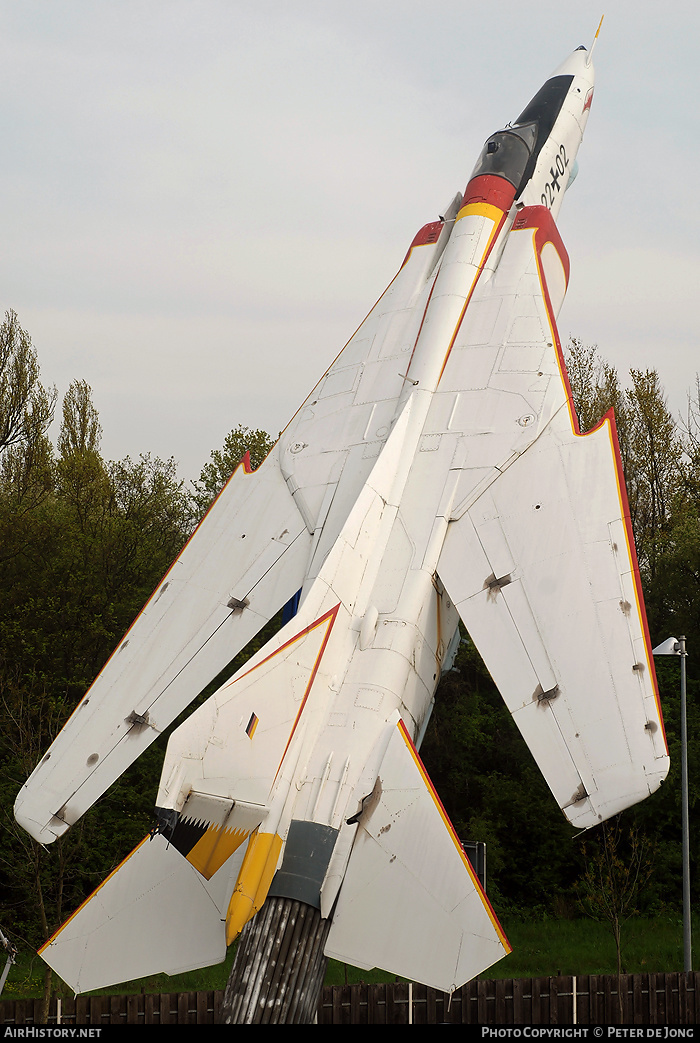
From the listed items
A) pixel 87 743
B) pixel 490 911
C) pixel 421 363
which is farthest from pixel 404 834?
pixel 421 363

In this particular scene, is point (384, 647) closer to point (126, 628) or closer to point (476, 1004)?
point (476, 1004)

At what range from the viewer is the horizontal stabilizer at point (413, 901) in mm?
7730

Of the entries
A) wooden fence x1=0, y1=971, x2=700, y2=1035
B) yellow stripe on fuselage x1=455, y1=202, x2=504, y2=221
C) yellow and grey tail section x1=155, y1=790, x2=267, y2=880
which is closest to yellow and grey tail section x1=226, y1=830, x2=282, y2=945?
yellow and grey tail section x1=155, y1=790, x2=267, y2=880

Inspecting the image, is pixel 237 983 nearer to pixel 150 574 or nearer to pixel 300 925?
pixel 300 925

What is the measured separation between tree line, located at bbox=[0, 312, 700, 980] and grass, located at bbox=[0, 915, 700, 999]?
705mm

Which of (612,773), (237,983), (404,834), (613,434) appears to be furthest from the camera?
(613,434)

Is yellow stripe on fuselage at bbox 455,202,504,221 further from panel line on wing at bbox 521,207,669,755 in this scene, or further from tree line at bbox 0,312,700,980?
tree line at bbox 0,312,700,980

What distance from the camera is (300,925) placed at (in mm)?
7969

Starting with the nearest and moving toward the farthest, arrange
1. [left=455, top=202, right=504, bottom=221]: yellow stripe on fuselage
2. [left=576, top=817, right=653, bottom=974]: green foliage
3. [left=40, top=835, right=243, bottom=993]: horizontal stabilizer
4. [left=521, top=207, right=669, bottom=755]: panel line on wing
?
[left=40, top=835, right=243, bottom=993]: horizontal stabilizer < [left=521, top=207, right=669, bottom=755]: panel line on wing < [left=455, top=202, right=504, bottom=221]: yellow stripe on fuselage < [left=576, top=817, right=653, bottom=974]: green foliage

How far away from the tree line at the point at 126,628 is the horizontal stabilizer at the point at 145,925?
494 centimetres

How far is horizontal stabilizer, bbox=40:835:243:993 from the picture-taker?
26.8 ft

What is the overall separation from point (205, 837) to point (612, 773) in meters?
3.64

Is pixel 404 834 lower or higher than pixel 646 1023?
higher

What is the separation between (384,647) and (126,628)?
43.6 ft
